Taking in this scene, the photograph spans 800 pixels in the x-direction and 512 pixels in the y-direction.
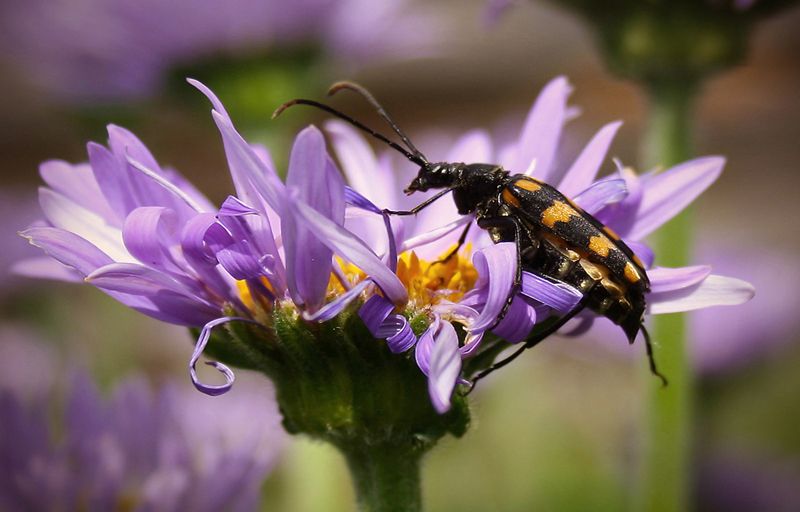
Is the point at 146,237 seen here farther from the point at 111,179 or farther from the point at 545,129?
the point at 545,129

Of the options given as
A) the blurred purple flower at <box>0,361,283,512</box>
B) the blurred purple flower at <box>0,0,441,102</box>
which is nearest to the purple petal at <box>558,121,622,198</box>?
the blurred purple flower at <box>0,361,283,512</box>

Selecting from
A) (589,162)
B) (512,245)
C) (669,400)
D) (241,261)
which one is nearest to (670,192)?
(589,162)

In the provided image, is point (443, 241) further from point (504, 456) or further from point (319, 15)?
point (504, 456)

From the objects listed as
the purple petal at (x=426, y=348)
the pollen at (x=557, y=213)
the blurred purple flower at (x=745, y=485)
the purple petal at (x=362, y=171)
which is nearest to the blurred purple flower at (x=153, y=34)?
the purple petal at (x=362, y=171)

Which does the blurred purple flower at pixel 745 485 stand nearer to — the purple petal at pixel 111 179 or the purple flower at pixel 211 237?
the purple flower at pixel 211 237

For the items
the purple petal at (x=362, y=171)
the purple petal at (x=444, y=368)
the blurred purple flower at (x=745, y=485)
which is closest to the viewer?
the purple petal at (x=444, y=368)
